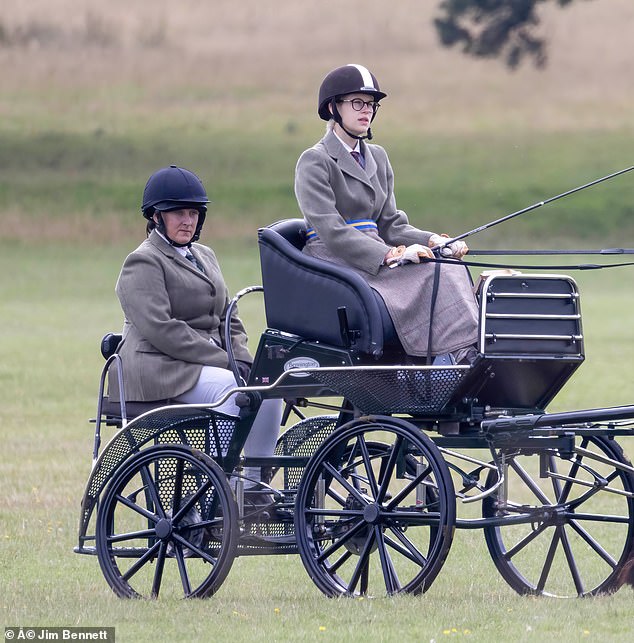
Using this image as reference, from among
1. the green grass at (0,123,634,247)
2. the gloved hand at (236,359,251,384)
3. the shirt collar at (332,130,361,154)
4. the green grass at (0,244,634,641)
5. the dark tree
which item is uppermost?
the dark tree

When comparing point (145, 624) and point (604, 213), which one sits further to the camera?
point (604, 213)

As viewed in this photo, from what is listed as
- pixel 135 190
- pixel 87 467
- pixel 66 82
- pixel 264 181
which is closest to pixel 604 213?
pixel 264 181

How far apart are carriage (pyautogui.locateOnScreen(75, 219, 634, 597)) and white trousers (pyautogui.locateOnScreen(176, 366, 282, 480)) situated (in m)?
0.08

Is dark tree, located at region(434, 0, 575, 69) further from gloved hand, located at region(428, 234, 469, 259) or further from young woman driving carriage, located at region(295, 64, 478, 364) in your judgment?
A: gloved hand, located at region(428, 234, 469, 259)

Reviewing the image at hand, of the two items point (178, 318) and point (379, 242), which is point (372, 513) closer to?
point (379, 242)

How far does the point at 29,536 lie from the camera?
9.21 meters

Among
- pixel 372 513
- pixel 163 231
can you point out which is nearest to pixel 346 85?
pixel 163 231

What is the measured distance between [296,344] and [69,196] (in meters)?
44.0

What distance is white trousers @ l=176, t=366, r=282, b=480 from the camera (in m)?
7.28

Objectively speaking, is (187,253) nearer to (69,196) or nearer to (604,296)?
(604,296)

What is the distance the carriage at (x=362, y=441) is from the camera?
6.52 m

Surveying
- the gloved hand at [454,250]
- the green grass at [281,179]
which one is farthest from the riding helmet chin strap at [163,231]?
the green grass at [281,179]

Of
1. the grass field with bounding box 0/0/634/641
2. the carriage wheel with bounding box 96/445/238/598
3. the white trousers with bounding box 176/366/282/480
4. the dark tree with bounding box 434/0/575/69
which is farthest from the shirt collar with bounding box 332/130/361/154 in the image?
the dark tree with bounding box 434/0/575/69

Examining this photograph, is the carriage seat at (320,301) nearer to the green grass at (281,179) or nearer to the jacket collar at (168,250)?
the jacket collar at (168,250)
